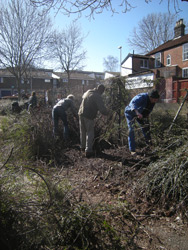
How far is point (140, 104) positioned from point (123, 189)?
2.15m

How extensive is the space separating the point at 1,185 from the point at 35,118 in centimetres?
407

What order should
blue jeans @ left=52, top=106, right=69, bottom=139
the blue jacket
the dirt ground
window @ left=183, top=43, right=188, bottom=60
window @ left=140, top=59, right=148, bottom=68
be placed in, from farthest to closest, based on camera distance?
window @ left=140, top=59, right=148, bottom=68 → window @ left=183, top=43, right=188, bottom=60 → blue jeans @ left=52, top=106, right=69, bottom=139 → the blue jacket → the dirt ground

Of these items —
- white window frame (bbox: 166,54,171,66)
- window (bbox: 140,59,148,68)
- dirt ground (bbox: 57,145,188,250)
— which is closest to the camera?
dirt ground (bbox: 57,145,188,250)

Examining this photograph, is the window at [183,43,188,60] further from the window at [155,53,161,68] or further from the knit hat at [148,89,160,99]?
the knit hat at [148,89,160,99]

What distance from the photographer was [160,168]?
2762mm

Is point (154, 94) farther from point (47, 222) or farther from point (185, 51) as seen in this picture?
point (185, 51)

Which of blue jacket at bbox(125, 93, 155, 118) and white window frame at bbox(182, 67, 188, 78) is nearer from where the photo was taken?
blue jacket at bbox(125, 93, 155, 118)

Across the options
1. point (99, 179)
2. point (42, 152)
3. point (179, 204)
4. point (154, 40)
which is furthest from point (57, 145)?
point (154, 40)

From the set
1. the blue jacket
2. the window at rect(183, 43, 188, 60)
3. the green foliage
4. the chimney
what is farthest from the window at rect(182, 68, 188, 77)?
the green foliage

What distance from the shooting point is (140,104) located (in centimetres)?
463

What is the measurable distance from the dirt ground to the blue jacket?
984mm

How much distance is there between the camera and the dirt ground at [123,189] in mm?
2152

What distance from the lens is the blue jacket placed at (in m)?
4.59

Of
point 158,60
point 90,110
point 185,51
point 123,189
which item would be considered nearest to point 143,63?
point 158,60
